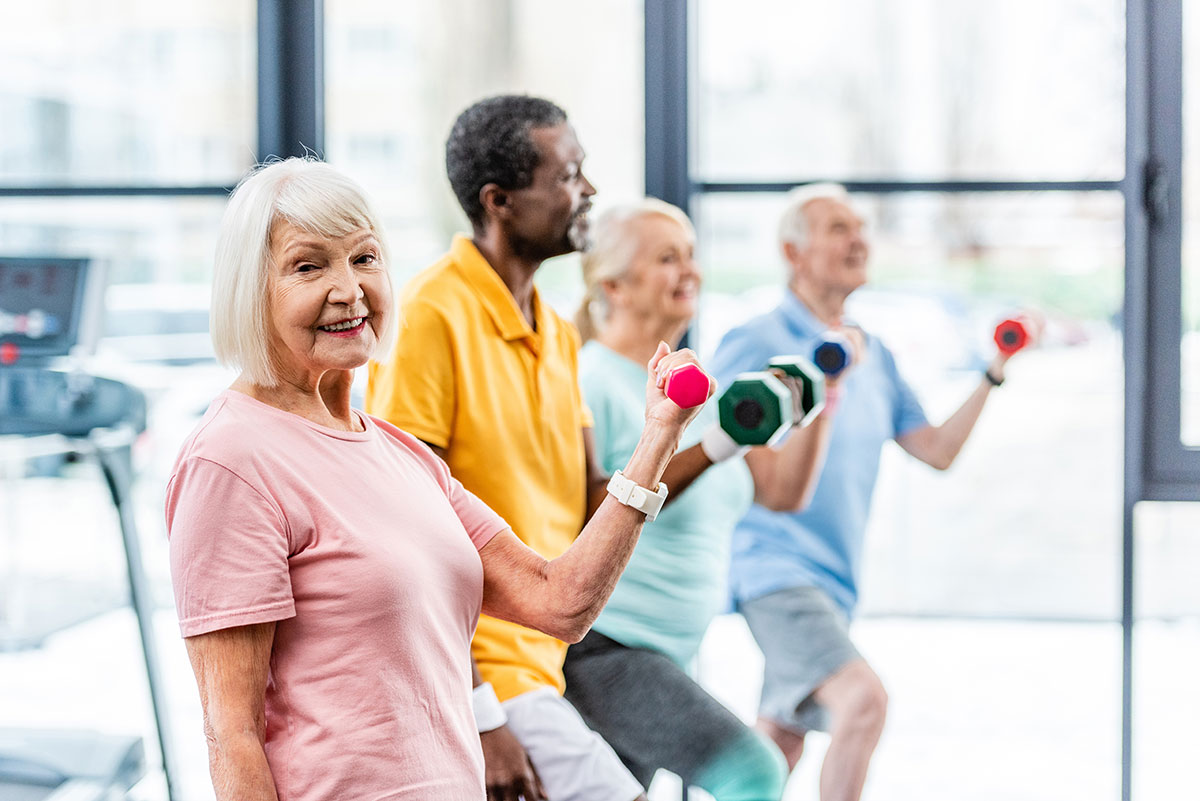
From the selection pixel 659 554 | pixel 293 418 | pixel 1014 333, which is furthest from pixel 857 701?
pixel 293 418

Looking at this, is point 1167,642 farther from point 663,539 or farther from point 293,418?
point 293,418

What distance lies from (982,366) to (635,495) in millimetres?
1606

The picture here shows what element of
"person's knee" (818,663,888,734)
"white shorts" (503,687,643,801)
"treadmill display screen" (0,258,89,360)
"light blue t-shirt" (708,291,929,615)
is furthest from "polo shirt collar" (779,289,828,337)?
"treadmill display screen" (0,258,89,360)

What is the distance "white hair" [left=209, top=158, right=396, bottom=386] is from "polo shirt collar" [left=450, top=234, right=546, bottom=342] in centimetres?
48

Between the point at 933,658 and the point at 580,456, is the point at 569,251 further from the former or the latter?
the point at 933,658

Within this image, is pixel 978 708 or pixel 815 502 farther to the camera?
pixel 978 708

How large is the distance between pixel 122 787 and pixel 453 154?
1.59 meters

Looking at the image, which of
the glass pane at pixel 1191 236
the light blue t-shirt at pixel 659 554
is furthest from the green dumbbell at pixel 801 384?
the glass pane at pixel 1191 236

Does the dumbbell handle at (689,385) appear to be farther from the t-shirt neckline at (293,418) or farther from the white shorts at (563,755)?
the white shorts at (563,755)

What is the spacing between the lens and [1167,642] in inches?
104

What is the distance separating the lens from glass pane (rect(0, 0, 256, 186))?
2.66 m

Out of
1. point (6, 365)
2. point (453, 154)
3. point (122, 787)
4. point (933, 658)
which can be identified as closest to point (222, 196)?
point (6, 365)

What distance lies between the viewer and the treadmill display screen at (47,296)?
2.35m

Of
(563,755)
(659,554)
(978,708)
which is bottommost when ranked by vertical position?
(978,708)
